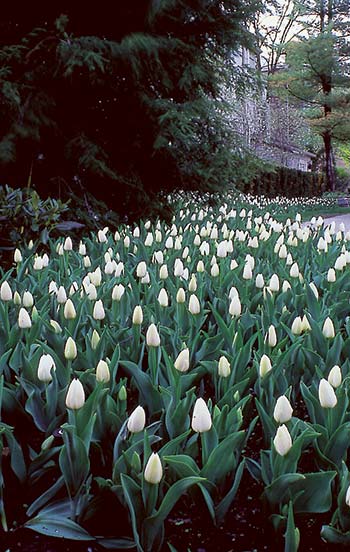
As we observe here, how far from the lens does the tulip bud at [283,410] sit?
1671 millimetres

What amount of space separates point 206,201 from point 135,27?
2.53 m

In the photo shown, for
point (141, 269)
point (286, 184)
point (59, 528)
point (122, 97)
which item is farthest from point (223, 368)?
point (286, 184)

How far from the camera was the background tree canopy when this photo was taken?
6.97 meters

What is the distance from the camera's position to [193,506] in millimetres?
1792

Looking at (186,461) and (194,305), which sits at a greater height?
(194,305)

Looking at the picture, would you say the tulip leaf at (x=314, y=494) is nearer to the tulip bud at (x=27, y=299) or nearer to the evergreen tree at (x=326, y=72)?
the tulip bud at (x=27, y=299)

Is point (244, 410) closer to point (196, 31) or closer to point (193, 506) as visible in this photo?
point (193, 506)

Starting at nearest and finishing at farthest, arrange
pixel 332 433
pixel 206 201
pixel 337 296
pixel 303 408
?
pixel 332 433
pixel 303 408
pixel 337 296
pixel 206 201

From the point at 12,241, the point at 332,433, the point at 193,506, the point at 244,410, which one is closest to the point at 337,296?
the point at 244,410

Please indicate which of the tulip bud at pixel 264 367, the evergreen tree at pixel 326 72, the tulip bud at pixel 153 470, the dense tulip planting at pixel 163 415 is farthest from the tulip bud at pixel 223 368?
the evergreen tree at pixel 326 72

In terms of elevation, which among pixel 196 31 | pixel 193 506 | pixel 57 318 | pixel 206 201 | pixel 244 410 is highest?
pixel 196 31

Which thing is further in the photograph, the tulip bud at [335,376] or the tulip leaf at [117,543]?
the tulip bud at [335,376]

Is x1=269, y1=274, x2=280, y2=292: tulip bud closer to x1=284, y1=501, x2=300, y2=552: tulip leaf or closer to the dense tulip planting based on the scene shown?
the dense tulip planting

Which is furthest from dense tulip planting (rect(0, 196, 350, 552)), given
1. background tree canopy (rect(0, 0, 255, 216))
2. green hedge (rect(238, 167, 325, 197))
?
Answer: green hedge (rect(238, 167, 325, 197))
